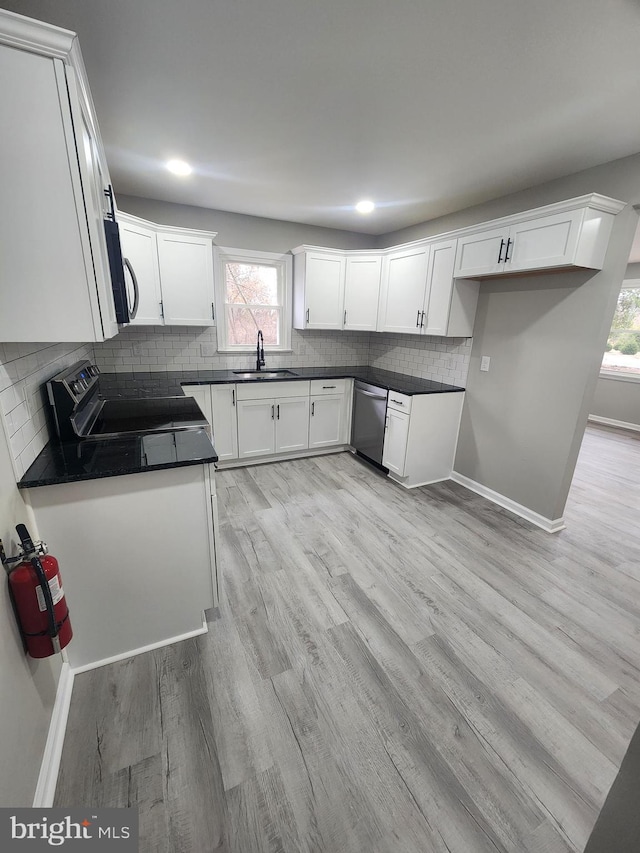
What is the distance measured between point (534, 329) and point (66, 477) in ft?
10.5

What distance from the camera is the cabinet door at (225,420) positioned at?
3484 millimetres

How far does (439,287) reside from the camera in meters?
3.24

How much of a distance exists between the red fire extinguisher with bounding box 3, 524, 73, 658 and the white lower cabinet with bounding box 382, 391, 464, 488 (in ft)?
9.13

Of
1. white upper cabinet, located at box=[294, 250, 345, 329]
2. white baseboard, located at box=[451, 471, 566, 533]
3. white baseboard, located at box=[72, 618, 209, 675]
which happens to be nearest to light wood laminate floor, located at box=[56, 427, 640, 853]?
white baseboard, located at box=[72, 618, 209, 675]

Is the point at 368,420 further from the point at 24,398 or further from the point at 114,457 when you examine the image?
the point at 24,398

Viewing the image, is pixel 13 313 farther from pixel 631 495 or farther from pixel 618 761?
pixel 631 495

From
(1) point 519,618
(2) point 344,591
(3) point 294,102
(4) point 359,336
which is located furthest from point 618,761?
(4) point 359,336

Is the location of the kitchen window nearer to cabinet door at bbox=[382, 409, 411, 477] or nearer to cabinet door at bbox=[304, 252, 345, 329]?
cabinet door at bbox=[304, 252, 345, 329]

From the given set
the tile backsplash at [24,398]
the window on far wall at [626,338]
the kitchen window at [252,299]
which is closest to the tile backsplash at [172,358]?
the tile backsplash at [24,398]

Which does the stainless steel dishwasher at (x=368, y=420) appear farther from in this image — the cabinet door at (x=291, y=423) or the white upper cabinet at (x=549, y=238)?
the white upper cabinet at (x=549, y=238)

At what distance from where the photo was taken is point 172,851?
106 centimetres

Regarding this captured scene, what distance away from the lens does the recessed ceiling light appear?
2500 millimetres

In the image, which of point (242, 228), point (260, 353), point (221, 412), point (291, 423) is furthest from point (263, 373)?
point (242, 228)

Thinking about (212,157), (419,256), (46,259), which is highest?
(212,157)
